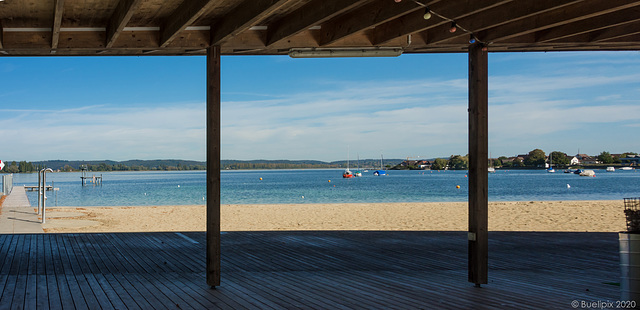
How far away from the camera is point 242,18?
4602 millimetres

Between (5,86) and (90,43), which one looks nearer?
(90,43)

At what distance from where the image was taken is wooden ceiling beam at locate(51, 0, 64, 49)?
12.8ft

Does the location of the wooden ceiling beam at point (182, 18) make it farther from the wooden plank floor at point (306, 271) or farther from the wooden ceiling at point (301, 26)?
the wooden plank floor at point (306, 271)

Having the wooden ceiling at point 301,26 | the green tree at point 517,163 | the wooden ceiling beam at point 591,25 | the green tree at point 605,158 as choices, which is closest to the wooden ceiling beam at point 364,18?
the wooden ceiling at point 301,26

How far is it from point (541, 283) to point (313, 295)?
88.7 inches

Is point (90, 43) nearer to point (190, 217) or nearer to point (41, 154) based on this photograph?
point (190, 217)

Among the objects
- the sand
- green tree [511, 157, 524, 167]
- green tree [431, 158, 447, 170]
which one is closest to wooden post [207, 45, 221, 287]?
the sand

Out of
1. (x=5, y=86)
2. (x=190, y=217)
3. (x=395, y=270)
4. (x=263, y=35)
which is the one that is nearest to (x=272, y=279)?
(x=395, y=270)

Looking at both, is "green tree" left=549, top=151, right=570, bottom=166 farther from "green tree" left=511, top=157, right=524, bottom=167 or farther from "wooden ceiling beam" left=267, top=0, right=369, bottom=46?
"wooden ceiling beam" left=267, top=0, right=369, bottom=46

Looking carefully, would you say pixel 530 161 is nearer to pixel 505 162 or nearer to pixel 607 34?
pixel 505 162

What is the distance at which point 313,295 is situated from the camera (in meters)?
5.08

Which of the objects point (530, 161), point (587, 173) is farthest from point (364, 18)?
point (530, 161)

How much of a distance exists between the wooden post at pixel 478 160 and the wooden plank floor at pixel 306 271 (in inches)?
11.3

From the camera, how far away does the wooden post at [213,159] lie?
5.25 m
